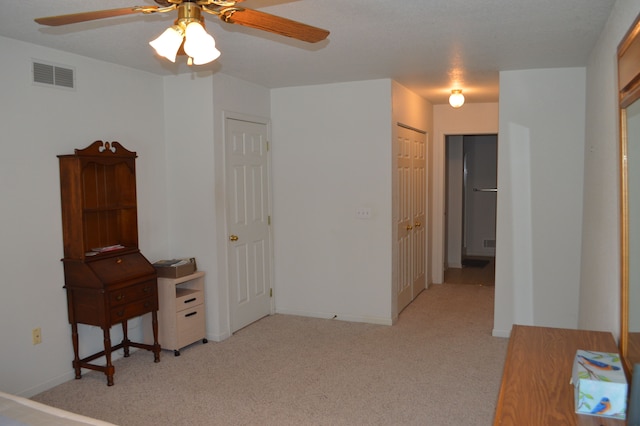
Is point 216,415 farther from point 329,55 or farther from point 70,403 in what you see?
point 329,55

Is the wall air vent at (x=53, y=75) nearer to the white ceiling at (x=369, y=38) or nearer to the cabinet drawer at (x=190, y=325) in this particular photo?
the white ceiling at (x=369, y=38)

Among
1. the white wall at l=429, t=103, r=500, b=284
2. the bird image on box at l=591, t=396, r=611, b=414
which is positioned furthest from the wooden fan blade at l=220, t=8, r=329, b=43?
the white wall at l=429, t=103, r=500, b=284

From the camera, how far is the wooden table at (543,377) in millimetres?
1667

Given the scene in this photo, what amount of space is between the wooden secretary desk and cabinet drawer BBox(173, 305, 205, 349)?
22 centimetres

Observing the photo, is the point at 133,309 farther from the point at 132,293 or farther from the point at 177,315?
the point at 177,315

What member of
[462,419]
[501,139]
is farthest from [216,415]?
[501,139]

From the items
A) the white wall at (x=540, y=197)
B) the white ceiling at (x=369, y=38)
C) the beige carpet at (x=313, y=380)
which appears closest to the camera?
the white ceiling at (x=369, y=38)

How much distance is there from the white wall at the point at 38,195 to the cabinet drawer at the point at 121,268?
0.95ft

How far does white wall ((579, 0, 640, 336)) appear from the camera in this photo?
256 centimetres

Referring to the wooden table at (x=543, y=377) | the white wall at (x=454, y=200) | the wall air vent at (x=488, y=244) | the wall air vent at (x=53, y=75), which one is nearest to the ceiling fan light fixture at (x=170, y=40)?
the wooden table at (x=543, y=377)

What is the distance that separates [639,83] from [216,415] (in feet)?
9.19

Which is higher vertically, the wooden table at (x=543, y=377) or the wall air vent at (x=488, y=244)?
the wooden table at (x=543, y=377)

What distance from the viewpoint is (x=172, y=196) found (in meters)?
4.71

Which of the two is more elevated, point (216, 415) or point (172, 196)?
point (172, 196)
